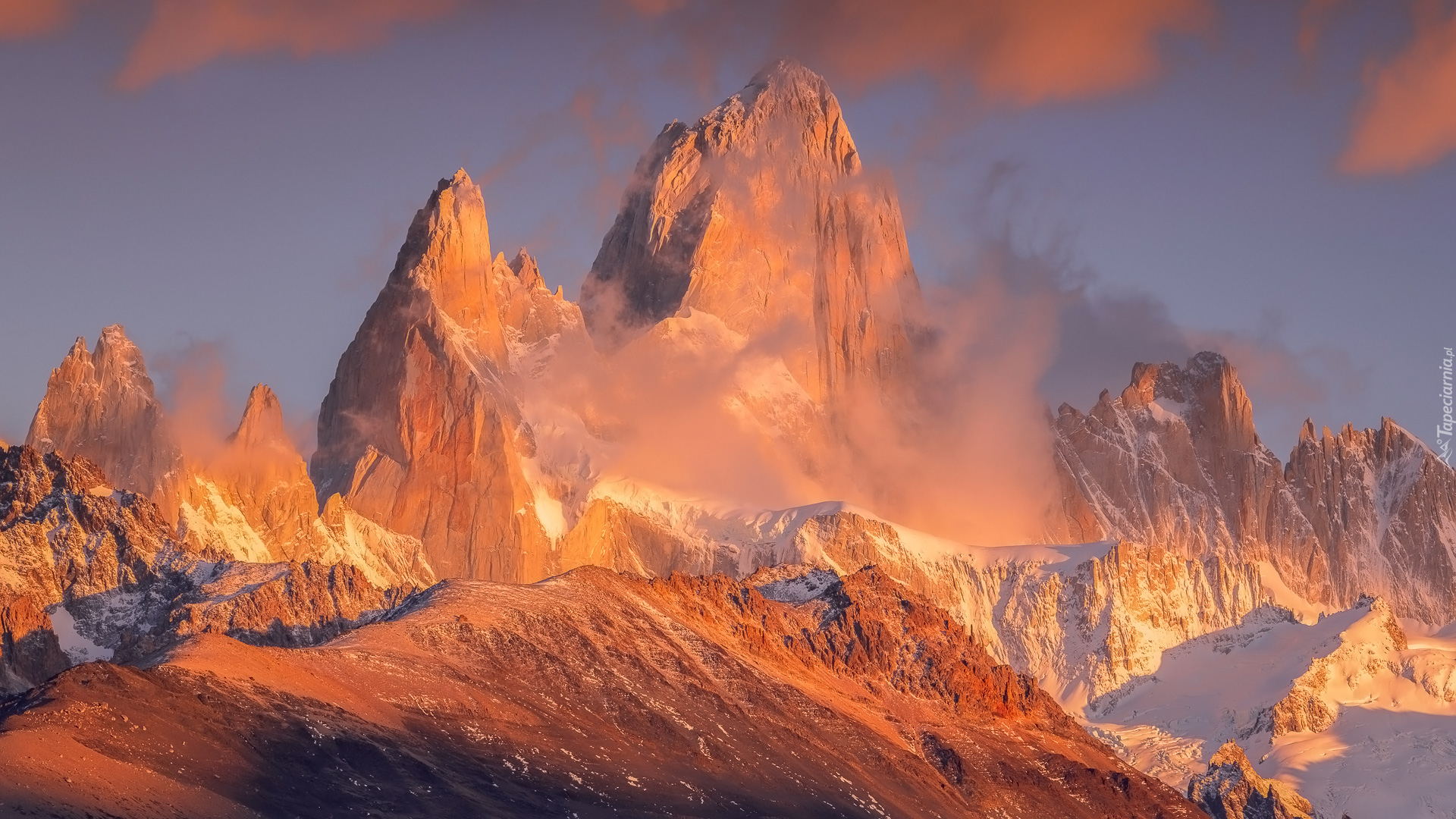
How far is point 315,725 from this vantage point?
142875 millimetres

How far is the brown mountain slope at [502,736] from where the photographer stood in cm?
12738

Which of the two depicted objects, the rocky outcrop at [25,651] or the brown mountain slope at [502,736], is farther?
the rocky outcrop at [25,651]

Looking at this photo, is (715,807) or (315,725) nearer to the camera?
(315,725)

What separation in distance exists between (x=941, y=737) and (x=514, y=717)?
44.7m

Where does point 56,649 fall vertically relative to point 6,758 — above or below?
above

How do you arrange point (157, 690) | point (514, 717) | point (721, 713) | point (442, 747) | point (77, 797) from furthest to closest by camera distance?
point (721, 713)
point (514, 717)
point (442, 747)
point (157, 690)
point (77, 797)

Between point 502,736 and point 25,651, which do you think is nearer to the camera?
point 502,736

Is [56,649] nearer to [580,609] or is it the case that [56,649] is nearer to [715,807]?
[580,609]

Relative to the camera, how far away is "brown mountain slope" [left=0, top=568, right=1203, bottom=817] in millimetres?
127375

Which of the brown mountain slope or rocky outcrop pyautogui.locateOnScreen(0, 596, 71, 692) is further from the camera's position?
rocky outcrop pyautogui.locateOnScreen(0, 596, 71, 692)

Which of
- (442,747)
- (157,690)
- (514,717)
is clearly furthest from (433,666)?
(157,690)

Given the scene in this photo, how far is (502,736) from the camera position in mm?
156500

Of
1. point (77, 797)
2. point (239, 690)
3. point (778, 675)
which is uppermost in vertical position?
point (778, 675)

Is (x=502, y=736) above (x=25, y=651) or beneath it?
beneath
